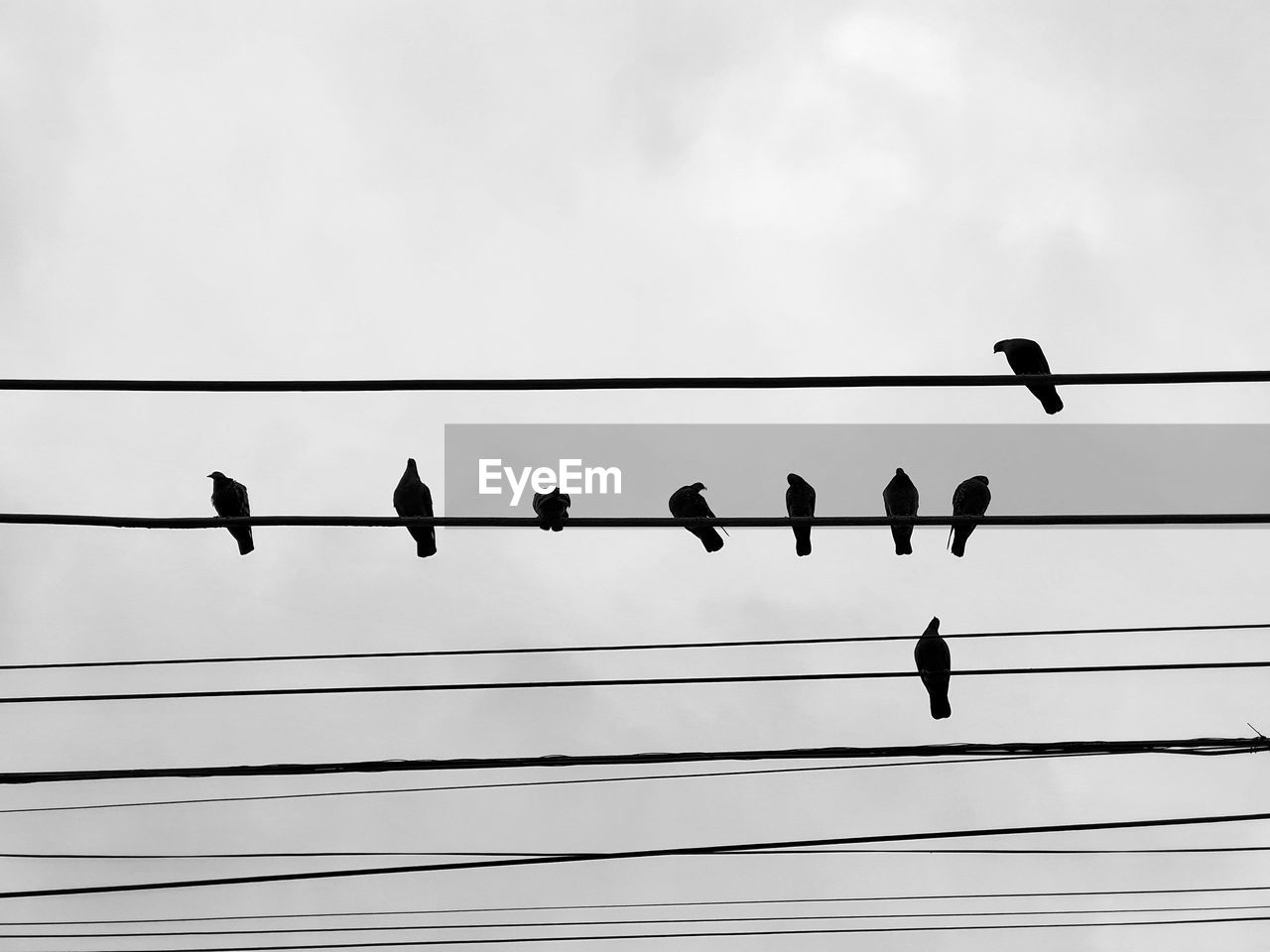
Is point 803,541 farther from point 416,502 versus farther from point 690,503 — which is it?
point 416,502

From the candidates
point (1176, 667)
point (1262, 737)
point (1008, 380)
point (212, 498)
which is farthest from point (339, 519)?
point (212, 498)

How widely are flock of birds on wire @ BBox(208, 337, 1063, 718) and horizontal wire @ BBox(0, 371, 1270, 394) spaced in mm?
4850

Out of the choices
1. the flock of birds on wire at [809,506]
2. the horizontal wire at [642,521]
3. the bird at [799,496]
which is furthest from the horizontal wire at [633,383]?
the bird at [799,496]

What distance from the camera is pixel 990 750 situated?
6727 millimetres

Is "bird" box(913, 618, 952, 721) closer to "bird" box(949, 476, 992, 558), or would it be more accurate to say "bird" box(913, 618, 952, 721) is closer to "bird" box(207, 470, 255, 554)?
"bird" box(949, 476, 992, 558)

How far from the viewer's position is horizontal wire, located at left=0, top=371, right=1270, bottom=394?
6.17 meters

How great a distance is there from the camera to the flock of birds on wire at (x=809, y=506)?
11.5 m

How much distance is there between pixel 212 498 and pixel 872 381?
24.6 feet

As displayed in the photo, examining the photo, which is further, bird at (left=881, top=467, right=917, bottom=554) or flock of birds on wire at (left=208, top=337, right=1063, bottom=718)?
bird at (left=881, top=467, right=917, bottom=554)

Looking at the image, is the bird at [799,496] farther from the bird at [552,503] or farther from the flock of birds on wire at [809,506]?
the bird at [552,503]

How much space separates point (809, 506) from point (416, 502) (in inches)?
135

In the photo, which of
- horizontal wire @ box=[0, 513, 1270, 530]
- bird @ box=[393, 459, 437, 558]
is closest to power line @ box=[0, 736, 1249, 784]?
horizontal wire @ box=[0, 513, 1270, 530]

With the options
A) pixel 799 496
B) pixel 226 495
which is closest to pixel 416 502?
pixel 226 495

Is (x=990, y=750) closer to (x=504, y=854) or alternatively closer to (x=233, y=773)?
(x=504, y=854)
